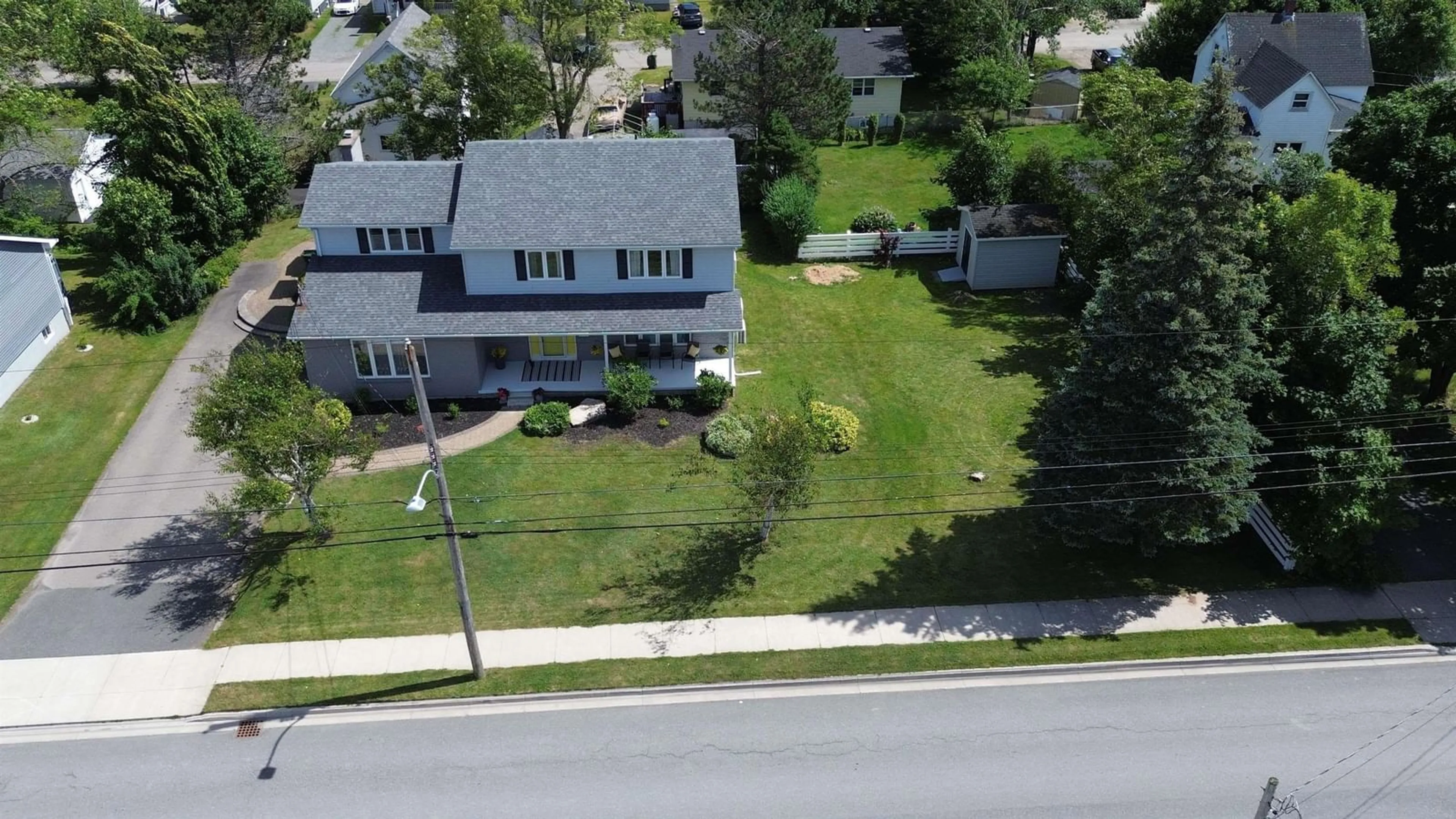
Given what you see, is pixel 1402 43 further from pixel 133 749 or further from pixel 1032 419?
pixel 133 749

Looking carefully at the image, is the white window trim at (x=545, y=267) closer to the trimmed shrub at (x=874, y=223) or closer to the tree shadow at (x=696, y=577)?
the tree shadow at (x=696, y=577)

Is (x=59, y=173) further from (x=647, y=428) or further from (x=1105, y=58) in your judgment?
(x=1105, y=58)

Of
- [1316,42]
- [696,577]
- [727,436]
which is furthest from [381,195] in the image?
[1316,42]

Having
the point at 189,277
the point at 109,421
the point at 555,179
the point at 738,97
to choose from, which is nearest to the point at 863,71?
the point at 738,97

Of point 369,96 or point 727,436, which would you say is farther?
point 369,96

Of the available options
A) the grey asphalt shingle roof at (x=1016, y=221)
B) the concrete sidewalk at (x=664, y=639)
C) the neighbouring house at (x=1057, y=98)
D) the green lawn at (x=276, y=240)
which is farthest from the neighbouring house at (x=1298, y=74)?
the green lawn at (x=276, y=240)
